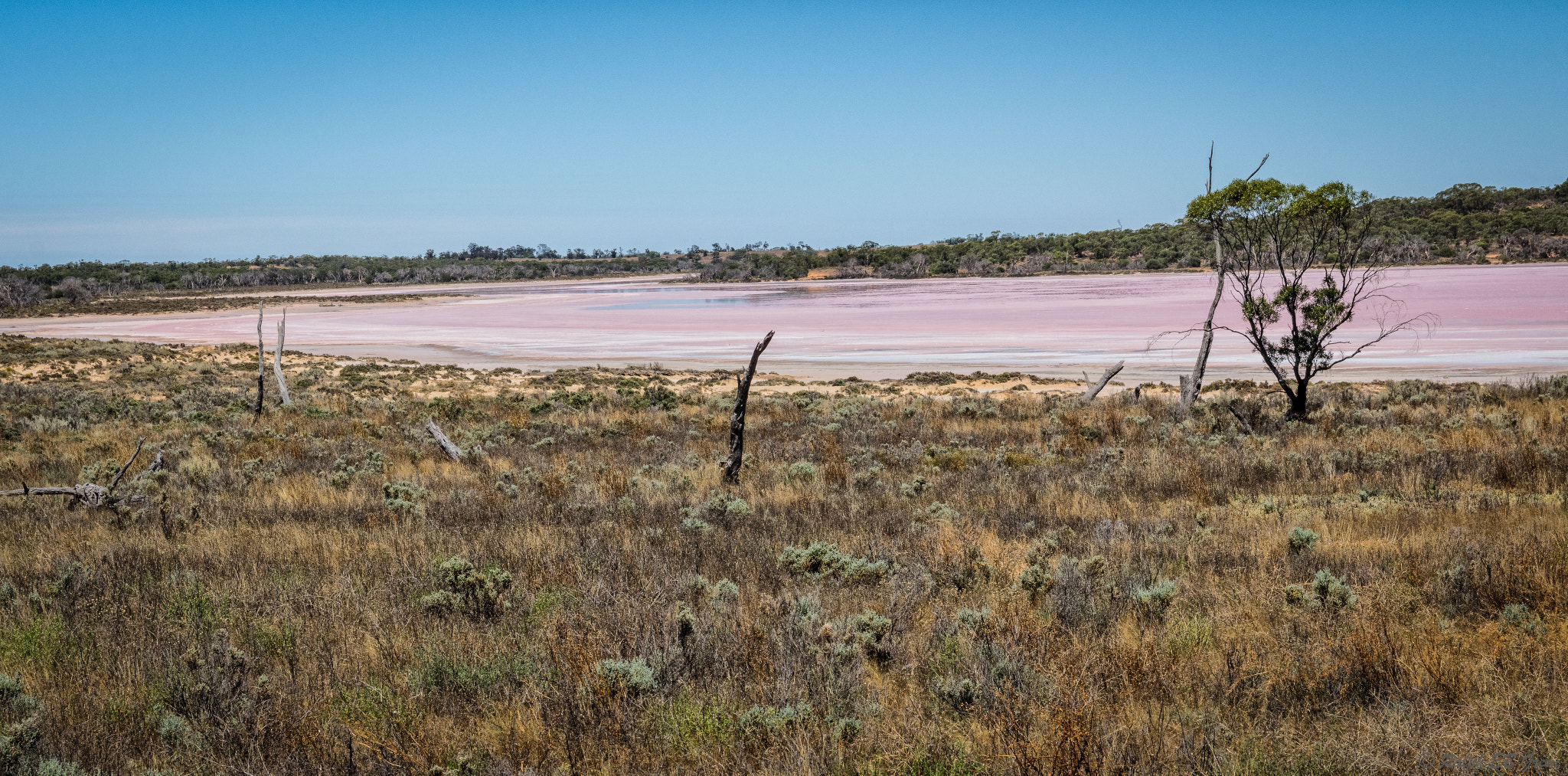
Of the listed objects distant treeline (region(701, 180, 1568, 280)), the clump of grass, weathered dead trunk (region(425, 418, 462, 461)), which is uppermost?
distant treeline (region(701, 180, 1568, 280))

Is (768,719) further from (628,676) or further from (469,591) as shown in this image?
(469,591)

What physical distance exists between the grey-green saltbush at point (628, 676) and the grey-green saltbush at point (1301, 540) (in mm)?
4995

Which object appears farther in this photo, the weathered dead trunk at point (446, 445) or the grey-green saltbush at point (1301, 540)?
the weathered dead trunk at point (446, 445)

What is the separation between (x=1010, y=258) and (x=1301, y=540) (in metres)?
138

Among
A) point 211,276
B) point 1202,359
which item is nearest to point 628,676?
point 1202,359

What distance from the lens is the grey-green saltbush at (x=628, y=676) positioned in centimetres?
415

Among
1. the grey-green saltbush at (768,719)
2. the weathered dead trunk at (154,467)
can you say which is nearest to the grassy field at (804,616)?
the grey-green saltbush at (768,719)

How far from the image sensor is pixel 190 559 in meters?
6.88

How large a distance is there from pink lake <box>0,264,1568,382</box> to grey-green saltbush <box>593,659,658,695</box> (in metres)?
27.4

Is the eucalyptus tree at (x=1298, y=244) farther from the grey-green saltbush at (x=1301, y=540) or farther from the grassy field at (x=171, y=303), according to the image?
the grassy field at (x=171, y=303)

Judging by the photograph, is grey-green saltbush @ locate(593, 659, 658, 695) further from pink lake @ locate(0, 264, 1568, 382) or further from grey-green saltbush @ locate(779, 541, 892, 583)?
pink lake @ locate(0, 264, 1568, 382)

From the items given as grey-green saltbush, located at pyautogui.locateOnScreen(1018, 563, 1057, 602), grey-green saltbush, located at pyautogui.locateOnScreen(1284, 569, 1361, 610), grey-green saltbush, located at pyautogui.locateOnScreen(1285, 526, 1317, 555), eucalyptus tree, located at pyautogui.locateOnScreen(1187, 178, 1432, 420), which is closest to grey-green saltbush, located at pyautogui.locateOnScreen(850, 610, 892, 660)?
grey-green saltbush, located at pyautogui.locateOnScreen(1018, 563, 1057, 602)

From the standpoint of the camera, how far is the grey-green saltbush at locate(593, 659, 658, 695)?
415cm

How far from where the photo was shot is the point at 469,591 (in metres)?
5.76
